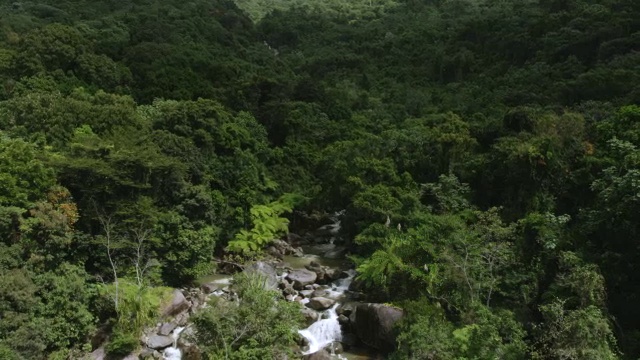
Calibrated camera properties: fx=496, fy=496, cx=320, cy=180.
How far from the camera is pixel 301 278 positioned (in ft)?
93.7

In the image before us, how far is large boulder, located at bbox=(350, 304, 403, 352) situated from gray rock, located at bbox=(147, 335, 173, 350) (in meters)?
8.56

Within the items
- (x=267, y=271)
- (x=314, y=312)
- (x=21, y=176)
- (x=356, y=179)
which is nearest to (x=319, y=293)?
(x=314, y=312)

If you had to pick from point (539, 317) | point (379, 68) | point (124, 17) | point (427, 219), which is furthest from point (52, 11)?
point (539, 317)

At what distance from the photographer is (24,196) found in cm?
2247

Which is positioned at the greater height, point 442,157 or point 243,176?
point 442,157

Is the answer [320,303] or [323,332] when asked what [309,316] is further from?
[320,303]

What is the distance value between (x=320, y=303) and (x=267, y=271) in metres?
4.17

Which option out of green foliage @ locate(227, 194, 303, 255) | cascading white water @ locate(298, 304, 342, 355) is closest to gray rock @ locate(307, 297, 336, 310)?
cascading white water @ locate(298, 304, 342, 355)

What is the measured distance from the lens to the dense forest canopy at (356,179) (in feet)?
63.0

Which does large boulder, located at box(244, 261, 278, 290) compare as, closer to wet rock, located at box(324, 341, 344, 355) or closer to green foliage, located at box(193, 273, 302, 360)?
wet rock, located at box(324, 341, 344, 355)

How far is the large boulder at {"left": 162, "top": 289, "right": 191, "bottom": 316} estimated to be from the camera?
2380cm

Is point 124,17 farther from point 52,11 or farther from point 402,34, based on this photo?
point 402,34

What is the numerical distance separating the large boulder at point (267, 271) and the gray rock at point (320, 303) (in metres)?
2.28

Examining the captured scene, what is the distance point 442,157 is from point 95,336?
74.2ft
